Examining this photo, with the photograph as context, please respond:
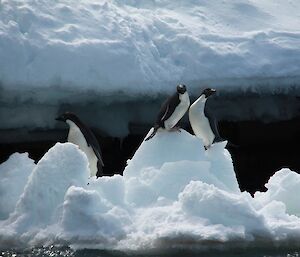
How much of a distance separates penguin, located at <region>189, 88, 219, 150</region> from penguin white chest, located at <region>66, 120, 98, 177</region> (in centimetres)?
119

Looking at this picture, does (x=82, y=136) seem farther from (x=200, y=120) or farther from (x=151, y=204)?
(x=151, y=204)

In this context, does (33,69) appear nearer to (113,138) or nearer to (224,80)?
(113,138)

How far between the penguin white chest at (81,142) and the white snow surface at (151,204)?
971 millimetres

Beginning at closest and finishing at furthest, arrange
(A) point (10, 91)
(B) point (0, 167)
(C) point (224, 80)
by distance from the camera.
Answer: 1. (B) point (0, 167)
2. (A) point (10, 91)
3. (C) point (224, 80)

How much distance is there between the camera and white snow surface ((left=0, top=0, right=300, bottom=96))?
39.5 ft

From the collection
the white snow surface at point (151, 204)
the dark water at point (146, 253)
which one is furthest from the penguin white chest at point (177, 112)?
the dark water at point (146, 253)

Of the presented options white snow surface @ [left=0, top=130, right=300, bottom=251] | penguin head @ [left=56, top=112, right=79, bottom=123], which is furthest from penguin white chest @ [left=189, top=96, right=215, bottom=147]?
penguin head @ [left=56, top=112, right=79, bottom=123]

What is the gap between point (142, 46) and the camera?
1287cm

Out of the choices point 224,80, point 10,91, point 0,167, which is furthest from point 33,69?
point 224,80

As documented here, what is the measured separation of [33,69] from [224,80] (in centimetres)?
252

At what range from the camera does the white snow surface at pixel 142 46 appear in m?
12.0

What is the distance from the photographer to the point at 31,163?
1087 cm

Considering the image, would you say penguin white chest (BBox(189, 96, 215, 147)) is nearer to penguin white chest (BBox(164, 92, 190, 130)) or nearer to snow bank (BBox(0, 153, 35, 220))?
penguin white chest (BBox(164, 92, 190, 130))

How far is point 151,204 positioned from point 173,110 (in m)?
1.44
